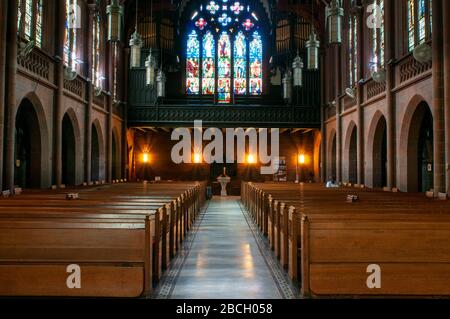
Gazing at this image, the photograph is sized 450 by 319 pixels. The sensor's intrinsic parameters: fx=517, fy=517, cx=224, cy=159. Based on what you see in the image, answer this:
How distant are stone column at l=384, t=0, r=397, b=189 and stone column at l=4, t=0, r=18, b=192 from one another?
12214 mm

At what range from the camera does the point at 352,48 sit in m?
24.5

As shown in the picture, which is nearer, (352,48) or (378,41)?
(378,41)

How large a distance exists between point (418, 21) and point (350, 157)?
30.3 feet

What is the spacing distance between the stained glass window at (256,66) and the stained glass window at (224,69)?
1.57 metres

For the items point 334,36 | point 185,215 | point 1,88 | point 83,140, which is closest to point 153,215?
point 185,215

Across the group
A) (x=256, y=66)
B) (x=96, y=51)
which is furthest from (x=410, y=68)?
(x=256, y=66)

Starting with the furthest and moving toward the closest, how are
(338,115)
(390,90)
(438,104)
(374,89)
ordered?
(338,115) → (374,89) → (390,90) → (438,104)

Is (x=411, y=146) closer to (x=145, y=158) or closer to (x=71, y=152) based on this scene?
(x=71, y=152)

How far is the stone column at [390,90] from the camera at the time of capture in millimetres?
18047

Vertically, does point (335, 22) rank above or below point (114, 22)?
below

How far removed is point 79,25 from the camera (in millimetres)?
20844

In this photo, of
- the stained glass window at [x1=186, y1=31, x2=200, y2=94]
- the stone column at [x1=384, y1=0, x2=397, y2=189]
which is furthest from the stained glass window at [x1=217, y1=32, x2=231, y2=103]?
the stone column at [x1=384, y1=0, x2=397, y2=189]

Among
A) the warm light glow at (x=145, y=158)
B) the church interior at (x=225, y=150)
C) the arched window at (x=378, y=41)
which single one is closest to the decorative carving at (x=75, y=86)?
the church interior at (x=225, y=150)
